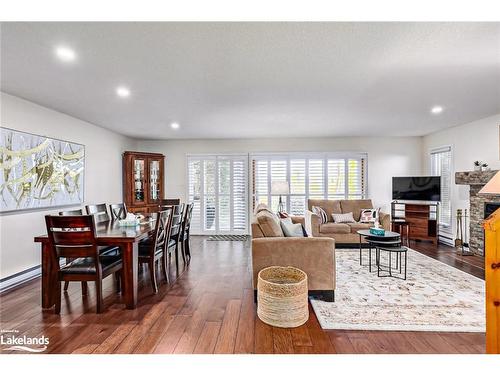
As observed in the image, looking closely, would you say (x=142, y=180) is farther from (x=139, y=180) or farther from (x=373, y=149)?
(x=373, y=149)

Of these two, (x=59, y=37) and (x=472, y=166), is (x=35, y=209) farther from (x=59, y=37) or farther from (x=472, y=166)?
(x=472, y=166)

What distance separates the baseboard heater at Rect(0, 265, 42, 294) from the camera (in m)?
3.27

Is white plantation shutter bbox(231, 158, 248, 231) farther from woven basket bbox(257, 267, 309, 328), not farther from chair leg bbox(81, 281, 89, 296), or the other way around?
woven basket bbox(257, 267, 309, 328)

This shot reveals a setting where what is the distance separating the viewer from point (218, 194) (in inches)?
266

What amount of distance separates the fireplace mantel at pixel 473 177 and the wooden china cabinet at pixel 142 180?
21.0 ft

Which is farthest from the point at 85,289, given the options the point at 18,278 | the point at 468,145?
the point at 468,145

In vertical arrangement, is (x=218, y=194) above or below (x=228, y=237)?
above

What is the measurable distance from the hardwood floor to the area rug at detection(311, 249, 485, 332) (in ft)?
0.41

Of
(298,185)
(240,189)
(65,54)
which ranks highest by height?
(65,54)

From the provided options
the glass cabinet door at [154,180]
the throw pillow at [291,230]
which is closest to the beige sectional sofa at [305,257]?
the throw pillow at [291,230]

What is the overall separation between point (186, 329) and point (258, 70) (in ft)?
8.40

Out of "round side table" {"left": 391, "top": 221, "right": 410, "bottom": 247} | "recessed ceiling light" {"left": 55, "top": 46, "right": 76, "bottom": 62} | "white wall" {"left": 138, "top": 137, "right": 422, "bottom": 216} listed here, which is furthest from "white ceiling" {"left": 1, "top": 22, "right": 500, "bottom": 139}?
"round side table" {"left": 391, "top": 221, "right": 410, "bottom": 247}

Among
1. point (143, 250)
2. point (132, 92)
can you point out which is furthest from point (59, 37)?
point (143, 250)
